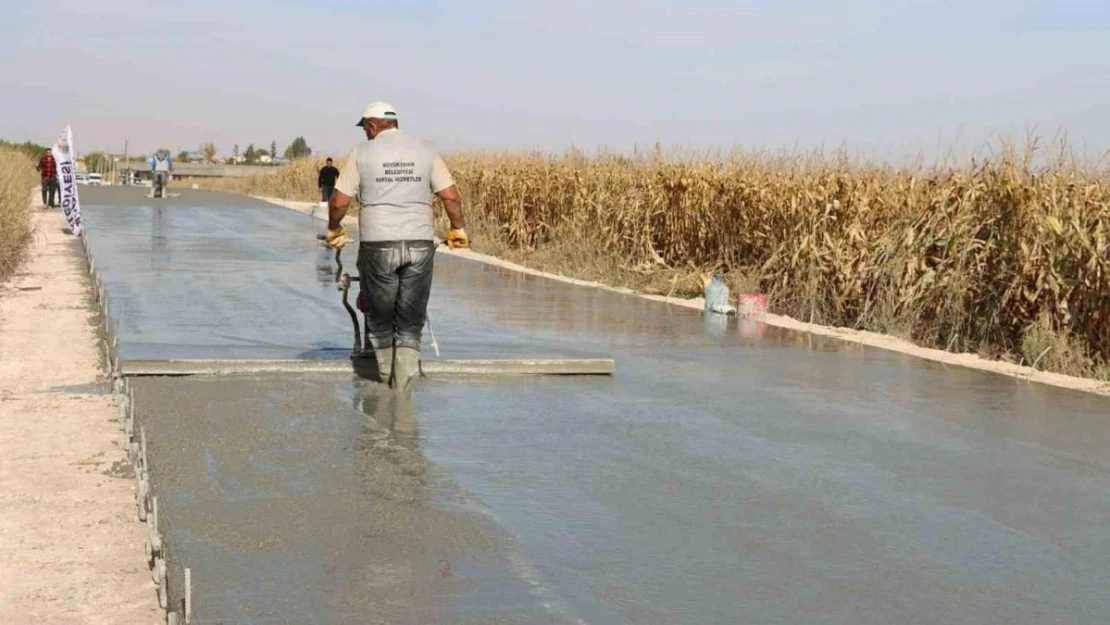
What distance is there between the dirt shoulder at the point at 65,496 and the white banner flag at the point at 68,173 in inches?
575

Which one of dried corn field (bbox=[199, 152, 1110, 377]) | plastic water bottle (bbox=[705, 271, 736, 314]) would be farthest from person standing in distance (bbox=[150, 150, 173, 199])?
plastic water bottle (bbox=[705, 271, 736, 314])

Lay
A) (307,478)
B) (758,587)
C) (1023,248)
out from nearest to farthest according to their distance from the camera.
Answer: (758,587) < (307,478) < (1023,248)

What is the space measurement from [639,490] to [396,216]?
3593 mm

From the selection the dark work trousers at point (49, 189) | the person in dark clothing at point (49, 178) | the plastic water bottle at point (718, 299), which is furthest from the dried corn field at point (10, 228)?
the dark work trousers at point (49, 189)

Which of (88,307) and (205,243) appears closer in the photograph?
(88,307)

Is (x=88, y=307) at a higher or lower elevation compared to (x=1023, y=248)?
lower

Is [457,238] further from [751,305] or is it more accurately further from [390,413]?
[751,305]

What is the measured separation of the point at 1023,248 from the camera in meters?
16.1

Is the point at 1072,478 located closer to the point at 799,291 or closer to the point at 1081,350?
the point at 1081,350

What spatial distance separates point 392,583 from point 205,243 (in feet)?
79.5

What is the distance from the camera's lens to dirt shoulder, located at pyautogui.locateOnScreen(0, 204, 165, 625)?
616 centimetres

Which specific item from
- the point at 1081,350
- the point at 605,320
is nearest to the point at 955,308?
the point at 1081,350

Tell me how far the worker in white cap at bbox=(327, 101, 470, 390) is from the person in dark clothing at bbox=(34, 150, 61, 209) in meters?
35.1

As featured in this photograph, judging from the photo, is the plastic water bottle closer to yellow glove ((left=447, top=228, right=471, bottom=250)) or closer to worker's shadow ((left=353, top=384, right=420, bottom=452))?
yellow glove ((left=447, top=228, right=471, bottom=250))
